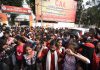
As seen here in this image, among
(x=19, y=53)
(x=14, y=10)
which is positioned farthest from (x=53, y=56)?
(x=14, y=10)

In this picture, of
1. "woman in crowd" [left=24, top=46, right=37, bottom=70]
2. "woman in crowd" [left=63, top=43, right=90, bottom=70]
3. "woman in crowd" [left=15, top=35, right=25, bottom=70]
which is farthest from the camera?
"woman in crowd" [left=15, top=35, right=25, bottom=70]

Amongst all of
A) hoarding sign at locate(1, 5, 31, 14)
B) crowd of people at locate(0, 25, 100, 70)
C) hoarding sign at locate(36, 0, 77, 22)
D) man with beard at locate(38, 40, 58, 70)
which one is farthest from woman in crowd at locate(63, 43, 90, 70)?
hoarding sign at locate(36, 0, 77, 22)

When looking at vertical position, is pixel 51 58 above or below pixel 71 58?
below

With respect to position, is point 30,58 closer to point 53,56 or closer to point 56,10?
point 53,56

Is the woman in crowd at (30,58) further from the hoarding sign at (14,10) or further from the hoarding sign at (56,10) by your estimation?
the hoarding sign at (56,10)

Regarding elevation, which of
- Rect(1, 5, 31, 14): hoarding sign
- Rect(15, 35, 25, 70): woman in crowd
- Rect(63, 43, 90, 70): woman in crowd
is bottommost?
Rect(1, 5, 31, 14): hoarding sign

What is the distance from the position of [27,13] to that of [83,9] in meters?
48.8

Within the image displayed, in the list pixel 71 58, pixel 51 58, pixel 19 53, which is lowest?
pixel 19 53

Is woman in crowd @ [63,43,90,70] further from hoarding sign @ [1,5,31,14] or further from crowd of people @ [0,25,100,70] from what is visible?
hoarding sign @ [1,5,31,14]

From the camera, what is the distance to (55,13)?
6106 centimetres

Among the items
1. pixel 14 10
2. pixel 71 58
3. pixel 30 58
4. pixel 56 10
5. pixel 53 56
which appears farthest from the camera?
pixel 56 10

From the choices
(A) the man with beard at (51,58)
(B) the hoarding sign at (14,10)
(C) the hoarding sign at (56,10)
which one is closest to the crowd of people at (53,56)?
(A) the man with beard at (51,58)

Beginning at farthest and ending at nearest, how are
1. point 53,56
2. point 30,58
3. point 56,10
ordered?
1. point 56,10
2. point 30,58
3. point 53,56

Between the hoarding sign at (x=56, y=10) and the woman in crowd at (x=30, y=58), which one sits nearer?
the woman in crowd at (x=30, y=58)
